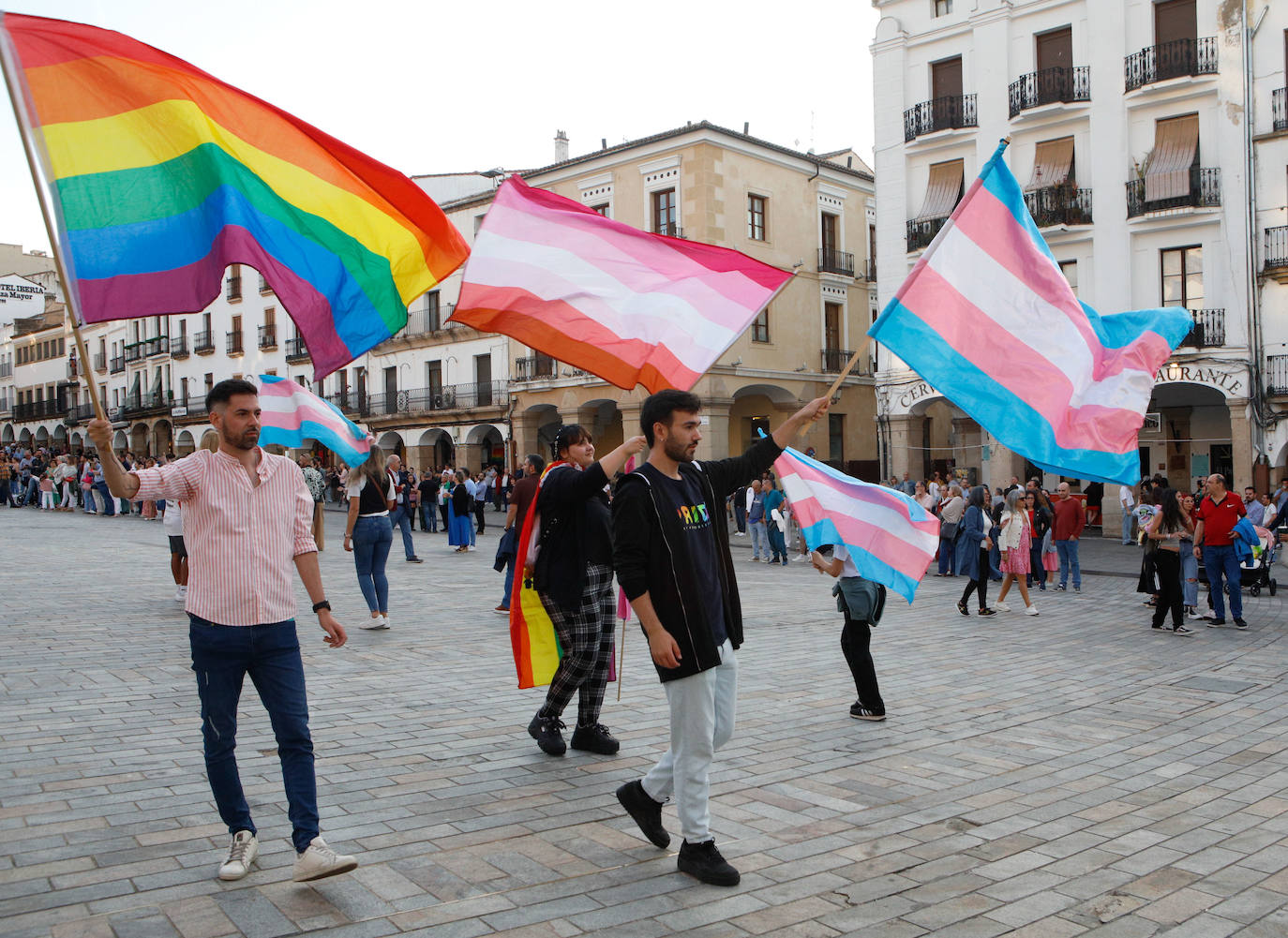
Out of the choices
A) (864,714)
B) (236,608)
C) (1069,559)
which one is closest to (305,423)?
(864,714)

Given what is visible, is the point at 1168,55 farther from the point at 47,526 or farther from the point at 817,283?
the point at 47,526

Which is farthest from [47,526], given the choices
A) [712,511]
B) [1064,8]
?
[1064,8]

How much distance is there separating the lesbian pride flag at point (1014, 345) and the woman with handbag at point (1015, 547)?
7685 mm

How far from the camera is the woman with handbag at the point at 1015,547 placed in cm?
1332

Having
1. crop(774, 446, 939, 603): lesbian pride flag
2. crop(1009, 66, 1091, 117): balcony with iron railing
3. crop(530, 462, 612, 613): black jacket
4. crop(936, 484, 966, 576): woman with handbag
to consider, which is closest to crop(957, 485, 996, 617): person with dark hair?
crop(936, 484, 966, 576): woman with handbag

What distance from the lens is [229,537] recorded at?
4195 millimetres

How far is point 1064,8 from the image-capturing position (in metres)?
27.0

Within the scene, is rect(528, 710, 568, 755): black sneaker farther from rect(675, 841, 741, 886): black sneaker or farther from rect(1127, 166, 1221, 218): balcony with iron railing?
rect(1127, 166, 1221, 218): balcony with iron railing

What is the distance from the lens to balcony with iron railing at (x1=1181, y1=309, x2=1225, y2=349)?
81.9 ft

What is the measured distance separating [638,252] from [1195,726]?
4811mm

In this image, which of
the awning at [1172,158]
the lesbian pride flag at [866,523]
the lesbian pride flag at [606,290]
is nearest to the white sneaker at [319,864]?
the lesbian pride flag at [606,290]

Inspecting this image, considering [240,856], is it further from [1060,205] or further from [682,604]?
[1060,205]

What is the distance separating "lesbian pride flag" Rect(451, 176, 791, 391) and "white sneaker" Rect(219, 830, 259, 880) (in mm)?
2840

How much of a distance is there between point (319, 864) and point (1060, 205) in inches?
1062
